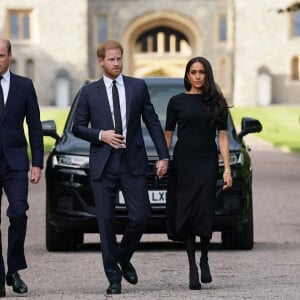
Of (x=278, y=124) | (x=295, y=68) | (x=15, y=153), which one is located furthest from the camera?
(x=295, y=68)

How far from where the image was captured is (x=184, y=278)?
10055mm

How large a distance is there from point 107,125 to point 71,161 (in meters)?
A: 3.02

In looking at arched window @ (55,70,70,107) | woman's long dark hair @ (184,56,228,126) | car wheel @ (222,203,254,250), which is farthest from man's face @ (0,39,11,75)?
arched window @ (55,70,70,107)

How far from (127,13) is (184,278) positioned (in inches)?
2948

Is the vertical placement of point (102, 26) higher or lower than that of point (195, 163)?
higher

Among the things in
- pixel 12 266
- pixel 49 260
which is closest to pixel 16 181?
pixel 12 266

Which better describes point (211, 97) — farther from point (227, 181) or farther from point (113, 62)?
point (113, 62)

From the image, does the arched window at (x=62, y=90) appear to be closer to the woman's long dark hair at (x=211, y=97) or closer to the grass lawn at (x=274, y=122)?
the grass lawn at (x=274, y=122)

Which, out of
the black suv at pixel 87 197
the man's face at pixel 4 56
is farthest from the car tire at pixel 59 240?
the man's face at pixel 4 56

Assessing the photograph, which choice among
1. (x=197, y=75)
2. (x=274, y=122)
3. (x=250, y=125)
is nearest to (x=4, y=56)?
(x=197, y=75)

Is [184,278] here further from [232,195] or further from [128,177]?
[232,195]

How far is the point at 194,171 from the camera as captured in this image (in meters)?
9.40

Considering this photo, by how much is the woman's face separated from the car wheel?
3.22 metres

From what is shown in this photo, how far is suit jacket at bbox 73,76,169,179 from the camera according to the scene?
9094mm
